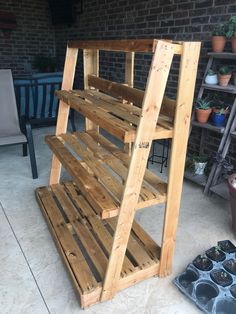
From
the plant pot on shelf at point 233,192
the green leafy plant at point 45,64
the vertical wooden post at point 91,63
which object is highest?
the vertical wooden post at point 91,63

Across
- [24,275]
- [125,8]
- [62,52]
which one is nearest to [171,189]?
[24,275]

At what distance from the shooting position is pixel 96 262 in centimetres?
153

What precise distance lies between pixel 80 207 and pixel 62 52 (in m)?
4.83

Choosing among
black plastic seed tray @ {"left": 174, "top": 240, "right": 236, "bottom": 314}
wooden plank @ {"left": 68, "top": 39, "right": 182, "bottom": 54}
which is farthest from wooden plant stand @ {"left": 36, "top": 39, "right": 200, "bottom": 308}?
black plastic seed tray @ {"left": 174, "top": 240, "right": 236, "bottom": 314}

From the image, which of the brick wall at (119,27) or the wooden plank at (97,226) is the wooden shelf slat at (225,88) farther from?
the wooden plank at (97,226)

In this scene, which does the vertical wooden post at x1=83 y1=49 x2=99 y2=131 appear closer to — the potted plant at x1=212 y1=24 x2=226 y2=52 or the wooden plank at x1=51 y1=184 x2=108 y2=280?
the wooden plank at x1=51 y1=184 x2=108 y2=280

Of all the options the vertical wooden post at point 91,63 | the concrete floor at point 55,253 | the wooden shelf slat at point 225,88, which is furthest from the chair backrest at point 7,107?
the wooden shelf slat at point 225,88

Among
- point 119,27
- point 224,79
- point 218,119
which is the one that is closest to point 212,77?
point 224,79

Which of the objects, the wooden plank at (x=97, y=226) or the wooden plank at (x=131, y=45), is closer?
the wooden plank at (x=131, y=45)

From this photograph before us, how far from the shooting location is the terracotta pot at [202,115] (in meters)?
2.40

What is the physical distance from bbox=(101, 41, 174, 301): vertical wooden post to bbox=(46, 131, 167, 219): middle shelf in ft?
0.23

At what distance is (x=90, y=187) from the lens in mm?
1396

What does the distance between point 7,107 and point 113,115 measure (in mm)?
1868

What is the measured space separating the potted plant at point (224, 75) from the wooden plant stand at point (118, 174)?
3.08ft
